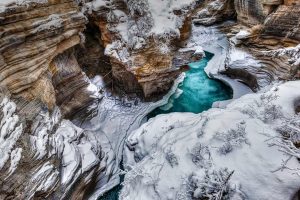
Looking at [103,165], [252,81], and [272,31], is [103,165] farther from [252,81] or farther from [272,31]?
[272,31]

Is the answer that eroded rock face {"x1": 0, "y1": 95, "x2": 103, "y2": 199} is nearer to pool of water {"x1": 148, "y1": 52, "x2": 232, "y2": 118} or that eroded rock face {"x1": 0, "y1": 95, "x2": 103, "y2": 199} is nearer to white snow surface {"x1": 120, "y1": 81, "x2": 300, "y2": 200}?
white snow surface {"x1": 120, "y1": 81, "x2": 300, "y2": 200}

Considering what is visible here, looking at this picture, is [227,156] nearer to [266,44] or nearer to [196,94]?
[196,94]

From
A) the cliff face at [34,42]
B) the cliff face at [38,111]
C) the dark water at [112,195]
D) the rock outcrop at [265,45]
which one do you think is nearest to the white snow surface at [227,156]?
the dark water at [112,195]

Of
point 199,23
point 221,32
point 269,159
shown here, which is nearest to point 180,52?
point 269,159

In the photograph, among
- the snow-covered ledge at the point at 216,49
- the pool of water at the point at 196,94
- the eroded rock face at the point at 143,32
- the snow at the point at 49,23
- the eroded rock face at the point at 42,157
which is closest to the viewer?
the eroded rock face at the point at 42,157

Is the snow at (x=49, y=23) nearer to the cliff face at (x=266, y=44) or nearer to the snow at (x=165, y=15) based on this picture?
the snow at (x=165, y=15)

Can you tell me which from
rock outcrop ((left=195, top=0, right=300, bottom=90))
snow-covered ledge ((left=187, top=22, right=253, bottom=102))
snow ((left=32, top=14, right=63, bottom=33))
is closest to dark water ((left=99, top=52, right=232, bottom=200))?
snow-covered ledge ((left=187, top=22, right=253, bottom=102))
